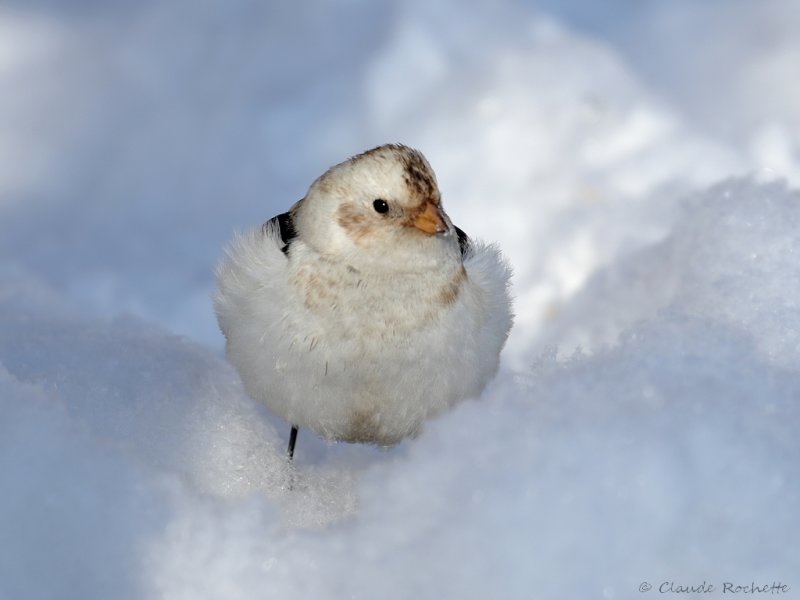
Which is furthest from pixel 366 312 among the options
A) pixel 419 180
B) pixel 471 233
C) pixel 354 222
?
pixel 471 233

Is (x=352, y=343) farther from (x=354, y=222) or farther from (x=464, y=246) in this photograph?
(x=464, y=246)

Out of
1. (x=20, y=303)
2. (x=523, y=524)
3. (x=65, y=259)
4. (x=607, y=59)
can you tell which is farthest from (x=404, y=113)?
(x=523, y=524)

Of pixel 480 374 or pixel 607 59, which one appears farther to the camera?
pixel 607 59

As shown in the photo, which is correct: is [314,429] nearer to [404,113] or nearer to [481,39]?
[404,113]

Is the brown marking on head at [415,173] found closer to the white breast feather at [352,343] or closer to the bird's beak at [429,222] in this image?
the bird's beak at [429,222]

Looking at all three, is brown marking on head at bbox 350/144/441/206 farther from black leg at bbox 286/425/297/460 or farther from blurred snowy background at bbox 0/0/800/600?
black leg at bbox 286/425/297/460

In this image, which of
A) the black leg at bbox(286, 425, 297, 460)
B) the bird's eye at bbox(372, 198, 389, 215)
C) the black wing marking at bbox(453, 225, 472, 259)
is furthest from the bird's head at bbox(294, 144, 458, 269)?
the black leg at bbox(286, 425, 297, 460)
